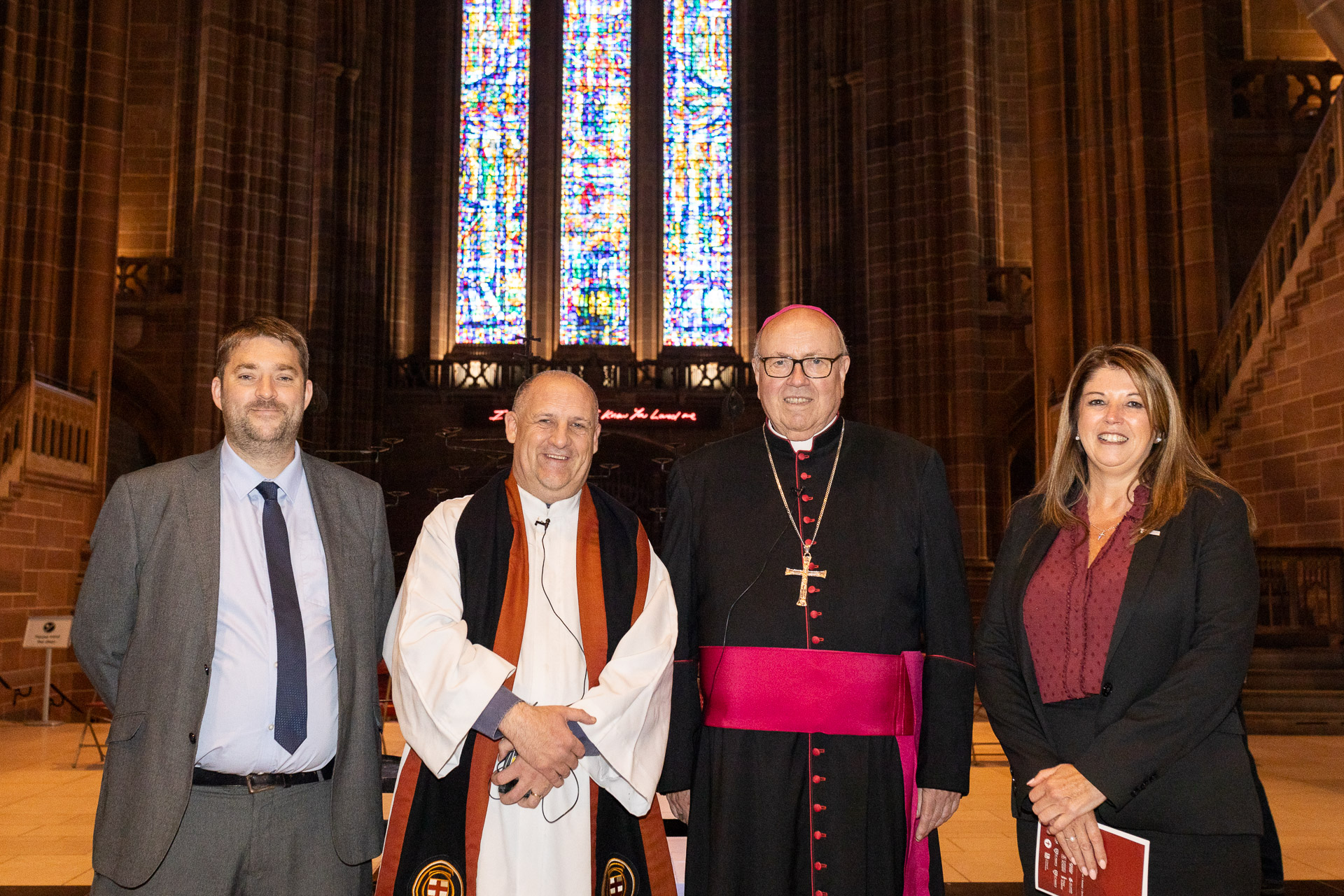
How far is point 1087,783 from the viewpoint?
7.01 feet

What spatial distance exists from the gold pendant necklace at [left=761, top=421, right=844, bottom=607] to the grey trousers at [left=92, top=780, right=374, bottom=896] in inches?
46.0

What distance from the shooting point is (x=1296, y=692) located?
8.01 m

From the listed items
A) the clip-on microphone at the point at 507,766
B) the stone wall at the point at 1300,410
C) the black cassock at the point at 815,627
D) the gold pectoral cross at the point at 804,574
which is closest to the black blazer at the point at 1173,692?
the black cassock at the point at 815,627

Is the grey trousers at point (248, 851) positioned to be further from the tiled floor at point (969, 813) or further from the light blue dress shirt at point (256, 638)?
the tiled floor at point (969, 813)

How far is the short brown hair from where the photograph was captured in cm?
245

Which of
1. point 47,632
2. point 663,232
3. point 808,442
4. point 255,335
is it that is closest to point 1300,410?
point 808,442

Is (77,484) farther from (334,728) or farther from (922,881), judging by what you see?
(922,881)

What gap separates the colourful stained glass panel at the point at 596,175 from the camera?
2136 centimetres

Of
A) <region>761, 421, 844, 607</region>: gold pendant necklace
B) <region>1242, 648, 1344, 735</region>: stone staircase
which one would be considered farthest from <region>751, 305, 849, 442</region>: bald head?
<region>1242, 648, 1344, 735</region>: stone staircase

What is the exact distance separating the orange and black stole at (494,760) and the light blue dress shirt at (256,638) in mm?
286

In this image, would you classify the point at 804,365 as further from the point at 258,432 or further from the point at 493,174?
the point at 493,174

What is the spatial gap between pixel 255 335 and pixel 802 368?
125 cm

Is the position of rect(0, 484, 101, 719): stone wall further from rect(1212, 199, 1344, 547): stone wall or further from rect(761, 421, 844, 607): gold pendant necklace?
rect(1212, 199, 1344, 547): stone wall

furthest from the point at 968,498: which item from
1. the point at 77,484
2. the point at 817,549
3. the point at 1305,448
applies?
the point at 817,549
